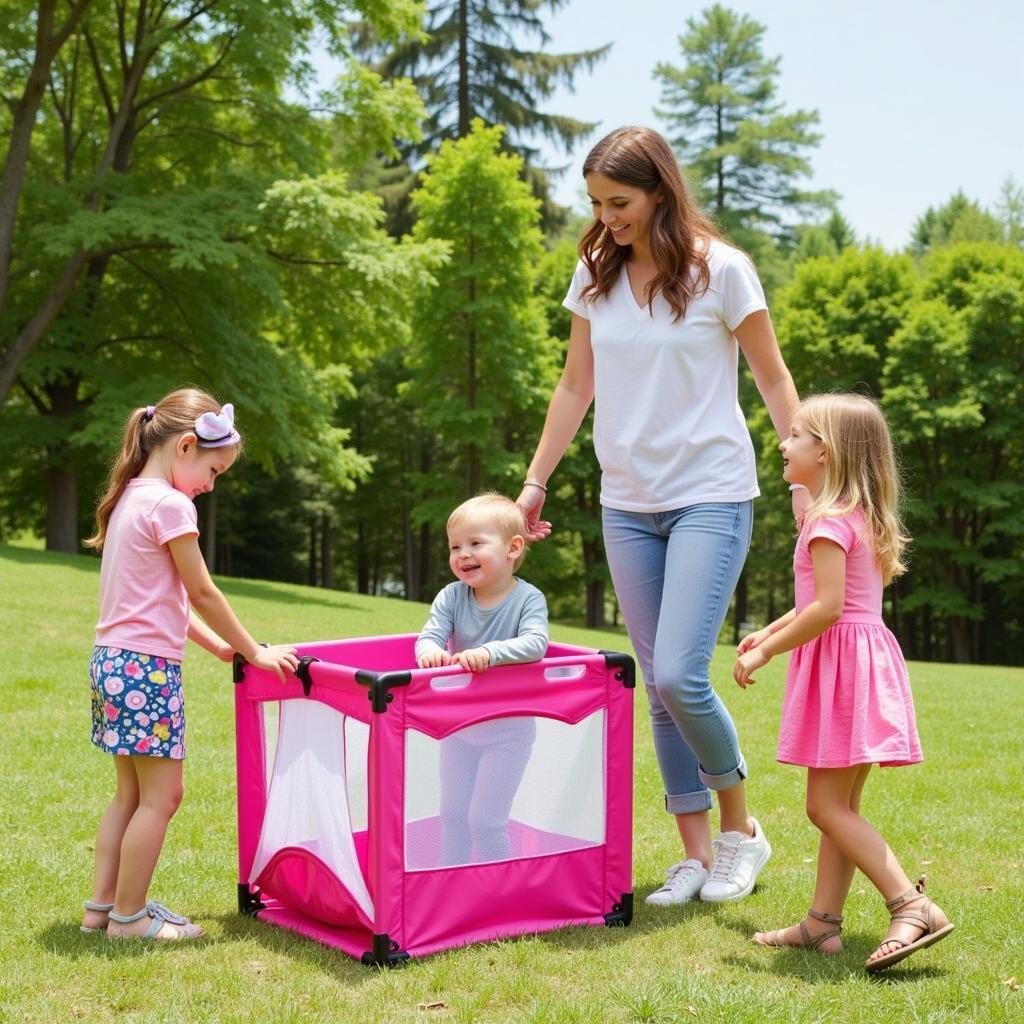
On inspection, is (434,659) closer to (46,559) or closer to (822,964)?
(822,964)

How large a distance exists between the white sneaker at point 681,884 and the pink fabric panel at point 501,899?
24 centimetres

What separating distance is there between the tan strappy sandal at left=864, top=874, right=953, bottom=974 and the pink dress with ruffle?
1.16 ft

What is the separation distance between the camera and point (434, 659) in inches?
146

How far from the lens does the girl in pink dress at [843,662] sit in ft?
10.8

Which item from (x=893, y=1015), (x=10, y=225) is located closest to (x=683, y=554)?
(x=893, y=1015)

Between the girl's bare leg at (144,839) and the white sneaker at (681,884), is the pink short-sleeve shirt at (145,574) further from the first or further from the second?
the white sneaker at (681,884)

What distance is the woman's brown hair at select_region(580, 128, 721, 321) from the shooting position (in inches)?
148

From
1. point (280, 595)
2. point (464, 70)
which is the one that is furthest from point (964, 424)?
point (280, 595)

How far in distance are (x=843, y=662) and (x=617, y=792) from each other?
0.86m

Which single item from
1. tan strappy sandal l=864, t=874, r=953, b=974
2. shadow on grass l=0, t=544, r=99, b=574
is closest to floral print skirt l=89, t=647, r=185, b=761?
tan strappy sandal l=864, t=874, r=953, b=974

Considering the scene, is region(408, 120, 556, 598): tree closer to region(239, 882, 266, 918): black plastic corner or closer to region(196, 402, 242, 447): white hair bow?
region(196, 402, 242, 447): white hair bow

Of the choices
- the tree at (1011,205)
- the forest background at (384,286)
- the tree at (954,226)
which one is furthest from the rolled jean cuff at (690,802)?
the tree at (1011,205)

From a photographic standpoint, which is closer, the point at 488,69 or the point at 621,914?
the point at 621,914

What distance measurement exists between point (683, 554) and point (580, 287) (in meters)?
0.96
